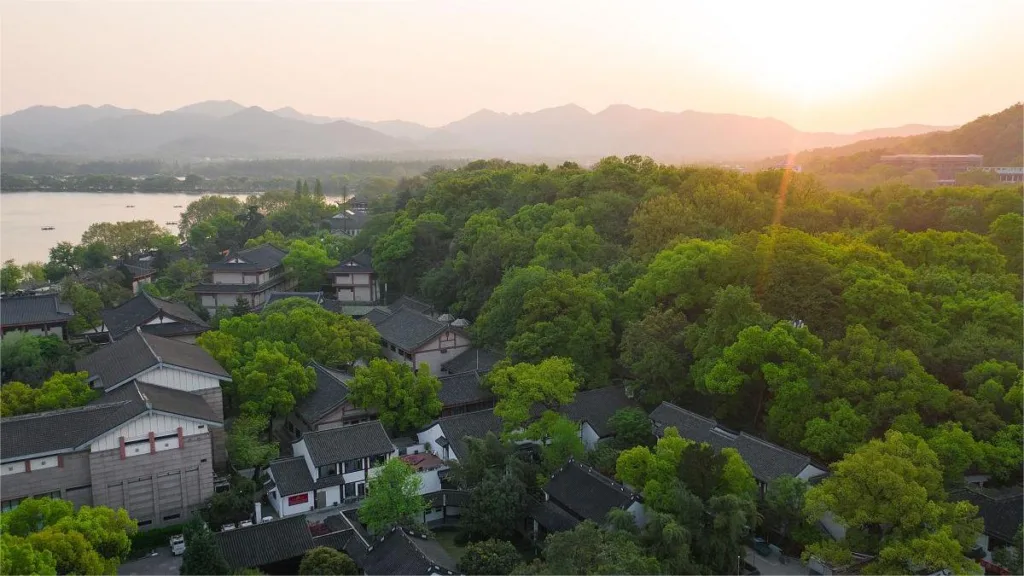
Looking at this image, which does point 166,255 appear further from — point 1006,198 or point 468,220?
point 1006,198

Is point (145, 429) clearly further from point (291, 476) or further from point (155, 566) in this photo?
point (291, 476)

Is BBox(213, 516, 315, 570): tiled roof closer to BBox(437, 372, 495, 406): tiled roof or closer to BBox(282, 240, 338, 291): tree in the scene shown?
BBox(437, 372, 495, 406): tiled roof

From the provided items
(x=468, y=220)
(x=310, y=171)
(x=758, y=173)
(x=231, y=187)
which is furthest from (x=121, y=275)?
(x=310, y=171)

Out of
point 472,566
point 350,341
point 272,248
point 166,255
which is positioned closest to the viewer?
point 472,566

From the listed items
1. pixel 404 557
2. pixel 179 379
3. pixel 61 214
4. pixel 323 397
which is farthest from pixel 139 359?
pixel 61 214

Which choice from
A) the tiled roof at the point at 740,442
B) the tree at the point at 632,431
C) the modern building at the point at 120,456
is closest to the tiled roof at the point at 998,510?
the tiled roof at the point at 740,442

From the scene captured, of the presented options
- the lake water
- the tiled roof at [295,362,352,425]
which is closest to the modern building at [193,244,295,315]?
the tiled roof at [295,362,352,425]

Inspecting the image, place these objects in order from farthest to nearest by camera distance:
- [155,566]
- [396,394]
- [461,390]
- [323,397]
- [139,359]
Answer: [461,390]
[323,397]
[396,394]
[139,359]
[155,566]
